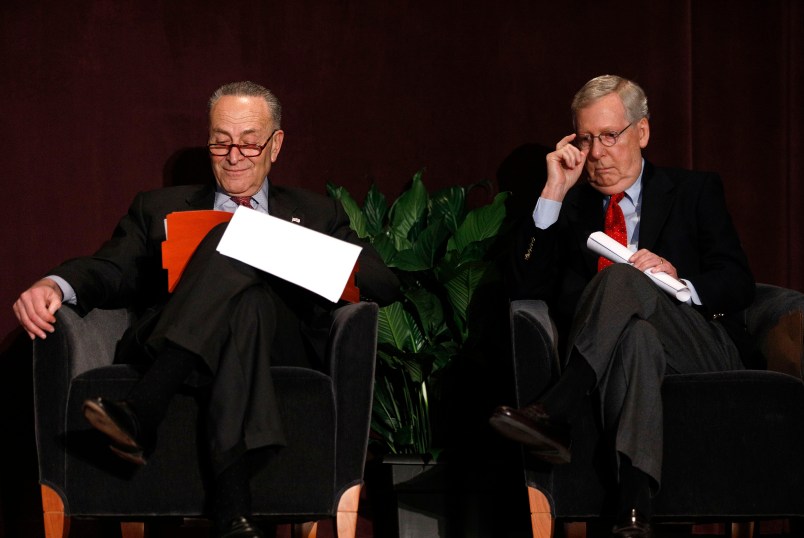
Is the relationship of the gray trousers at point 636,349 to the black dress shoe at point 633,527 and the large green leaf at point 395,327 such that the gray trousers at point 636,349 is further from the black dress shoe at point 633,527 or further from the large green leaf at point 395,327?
the large green leaf at point 395,327

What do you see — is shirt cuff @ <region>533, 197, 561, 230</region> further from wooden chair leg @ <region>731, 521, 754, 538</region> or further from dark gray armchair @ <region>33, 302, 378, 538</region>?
wooden chair leg @ <region>731, 521, 754, 538</region>

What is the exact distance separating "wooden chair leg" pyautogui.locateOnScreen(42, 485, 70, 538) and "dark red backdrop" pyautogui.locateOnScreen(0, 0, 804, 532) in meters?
1.06

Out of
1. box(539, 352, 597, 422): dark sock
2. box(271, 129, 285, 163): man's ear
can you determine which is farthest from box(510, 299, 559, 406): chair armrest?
box(271, 129, 285, 163): man's ear

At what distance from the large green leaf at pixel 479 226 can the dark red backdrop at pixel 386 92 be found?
47cm

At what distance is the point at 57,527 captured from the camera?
229cm

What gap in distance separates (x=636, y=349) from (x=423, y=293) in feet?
3.01

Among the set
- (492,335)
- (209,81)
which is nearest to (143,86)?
(209,81)

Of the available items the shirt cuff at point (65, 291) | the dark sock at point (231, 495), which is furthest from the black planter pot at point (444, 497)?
the shirt cuff at point (65, 291)

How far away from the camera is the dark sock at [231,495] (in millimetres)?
2131

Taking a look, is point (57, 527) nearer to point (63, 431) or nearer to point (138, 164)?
point (63, 431)

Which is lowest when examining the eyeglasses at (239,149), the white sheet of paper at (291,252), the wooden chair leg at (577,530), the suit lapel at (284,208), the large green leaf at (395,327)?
the wooden chair leg at (577,530)

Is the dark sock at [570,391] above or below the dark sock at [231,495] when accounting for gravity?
above

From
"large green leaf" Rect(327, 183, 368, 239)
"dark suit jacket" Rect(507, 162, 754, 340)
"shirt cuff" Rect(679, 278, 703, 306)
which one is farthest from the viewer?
"large green leaf" Rect(327, 183, 368, 239)

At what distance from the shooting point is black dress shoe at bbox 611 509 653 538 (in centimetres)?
210
